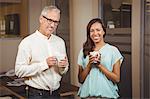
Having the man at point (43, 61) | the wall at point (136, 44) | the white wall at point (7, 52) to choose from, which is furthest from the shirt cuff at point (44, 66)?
the white wall at point (7, 52)

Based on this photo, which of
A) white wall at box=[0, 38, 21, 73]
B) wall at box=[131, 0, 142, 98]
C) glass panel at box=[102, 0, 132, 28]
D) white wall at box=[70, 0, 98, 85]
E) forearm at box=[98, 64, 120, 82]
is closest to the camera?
forearm at box=[98, 64, 120, 82]

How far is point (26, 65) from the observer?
1592mm

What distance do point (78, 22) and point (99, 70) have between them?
1.79 m

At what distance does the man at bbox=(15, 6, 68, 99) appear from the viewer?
1595 mm

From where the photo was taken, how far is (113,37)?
2.85 metres

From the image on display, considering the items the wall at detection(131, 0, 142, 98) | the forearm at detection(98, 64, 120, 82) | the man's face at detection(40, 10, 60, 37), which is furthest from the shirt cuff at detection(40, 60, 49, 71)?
the wall at detection(131, 0, 142, 98)

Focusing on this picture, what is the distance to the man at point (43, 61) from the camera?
5.23 feet

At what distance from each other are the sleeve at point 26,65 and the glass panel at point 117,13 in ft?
4.28

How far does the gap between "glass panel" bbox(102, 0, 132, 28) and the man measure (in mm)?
1171

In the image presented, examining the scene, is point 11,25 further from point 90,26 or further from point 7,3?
point 90,26

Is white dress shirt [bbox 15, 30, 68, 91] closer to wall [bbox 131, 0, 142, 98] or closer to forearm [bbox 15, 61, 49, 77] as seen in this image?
forearm [bbox 15, 61, 49, 77]

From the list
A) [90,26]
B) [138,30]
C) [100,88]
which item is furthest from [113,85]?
[138,30]

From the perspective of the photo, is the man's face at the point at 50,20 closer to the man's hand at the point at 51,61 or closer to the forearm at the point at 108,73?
the man's hand at the point at 51,61

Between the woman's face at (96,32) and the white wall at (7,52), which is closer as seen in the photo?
the woman's face at (96,32)
